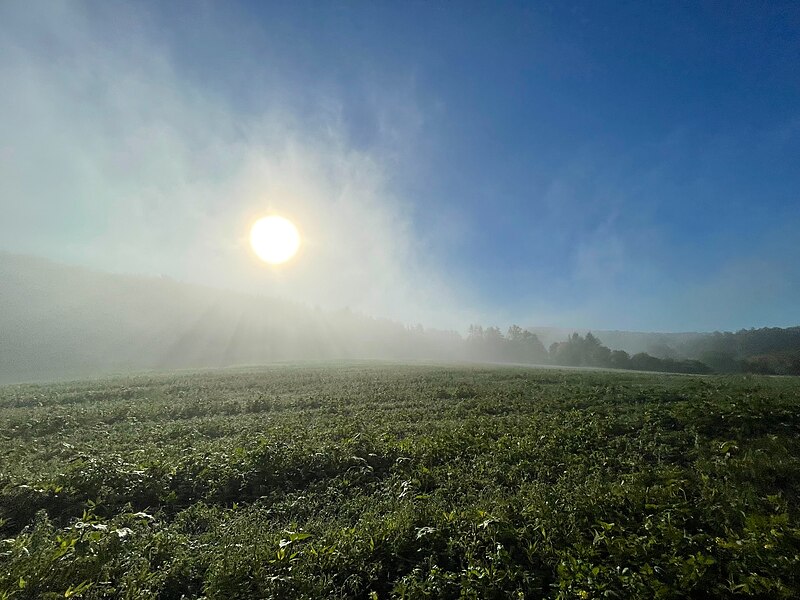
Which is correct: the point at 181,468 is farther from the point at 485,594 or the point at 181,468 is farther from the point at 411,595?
the point at 485,594

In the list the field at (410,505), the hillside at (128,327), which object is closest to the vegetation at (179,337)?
the hillside at (128,327)

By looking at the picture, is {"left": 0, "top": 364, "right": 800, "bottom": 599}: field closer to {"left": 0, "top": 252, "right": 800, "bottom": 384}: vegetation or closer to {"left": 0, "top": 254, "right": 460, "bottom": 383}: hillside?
{"left": 0, "top": 252, "right": 800, "bottom": 384}: vegetation

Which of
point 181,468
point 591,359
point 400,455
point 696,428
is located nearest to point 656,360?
point 591,359

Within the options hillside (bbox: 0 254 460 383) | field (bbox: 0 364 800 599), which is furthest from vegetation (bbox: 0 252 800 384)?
field (bbox: 0 364 800 599)

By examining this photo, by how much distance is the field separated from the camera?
5488mm

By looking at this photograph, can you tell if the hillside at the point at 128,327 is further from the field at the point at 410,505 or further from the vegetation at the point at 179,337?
the field at the point at 410,505

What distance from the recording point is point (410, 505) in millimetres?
7988

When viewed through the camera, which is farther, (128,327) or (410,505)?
(128,327)

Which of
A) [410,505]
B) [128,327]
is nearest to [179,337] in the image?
[128,327]

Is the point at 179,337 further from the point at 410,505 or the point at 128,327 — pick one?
the point at 410,505

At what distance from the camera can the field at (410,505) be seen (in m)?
5.49

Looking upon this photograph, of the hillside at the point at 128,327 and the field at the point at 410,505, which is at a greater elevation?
the hillside at the point at 128,327

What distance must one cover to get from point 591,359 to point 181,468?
125095mm

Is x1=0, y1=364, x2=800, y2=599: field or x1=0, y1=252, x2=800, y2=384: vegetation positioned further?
x1=0, y1=252, x2=800, y2=384: vegetation
